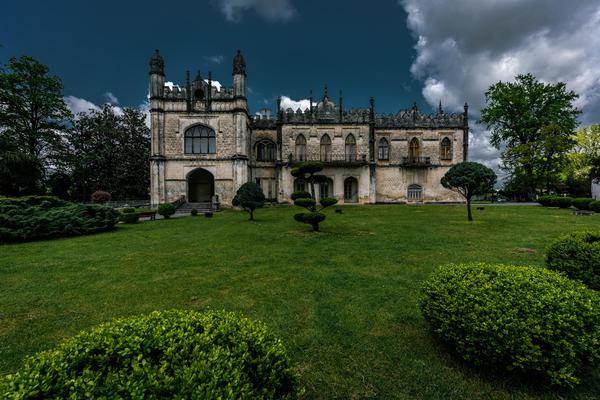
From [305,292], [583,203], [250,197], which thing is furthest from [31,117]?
[583,203]

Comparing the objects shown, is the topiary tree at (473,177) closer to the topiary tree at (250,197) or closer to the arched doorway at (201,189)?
the topiary tree at (250,197)

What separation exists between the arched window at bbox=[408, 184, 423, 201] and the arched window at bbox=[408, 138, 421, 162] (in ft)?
11.4

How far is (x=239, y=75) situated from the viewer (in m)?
25.9

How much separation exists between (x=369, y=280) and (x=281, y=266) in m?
2.42

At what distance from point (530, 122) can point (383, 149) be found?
17.5 metres

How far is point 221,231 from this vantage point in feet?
42.6

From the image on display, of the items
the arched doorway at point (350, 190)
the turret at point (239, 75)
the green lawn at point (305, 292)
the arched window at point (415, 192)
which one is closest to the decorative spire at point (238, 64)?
the turret at point (239, 75)

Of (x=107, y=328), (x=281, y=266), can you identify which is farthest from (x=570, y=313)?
(x=281, y=266)

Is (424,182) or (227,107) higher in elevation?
(227,107)

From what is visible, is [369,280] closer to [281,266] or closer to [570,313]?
[281,266]

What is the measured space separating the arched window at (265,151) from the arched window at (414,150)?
16.9m

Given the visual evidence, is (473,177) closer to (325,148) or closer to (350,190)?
(350,190)

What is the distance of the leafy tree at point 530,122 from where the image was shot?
93.9 feet

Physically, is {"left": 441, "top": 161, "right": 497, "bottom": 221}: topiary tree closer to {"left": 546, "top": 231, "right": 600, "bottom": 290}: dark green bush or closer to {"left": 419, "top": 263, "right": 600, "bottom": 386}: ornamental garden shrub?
{"left": 546, "top": 231, "right": 600, "bottom": 290}: dark green bush
